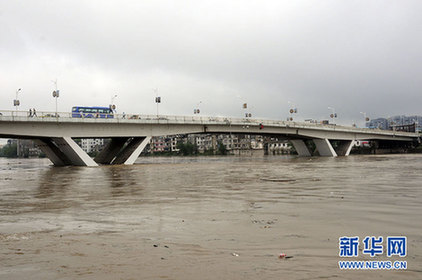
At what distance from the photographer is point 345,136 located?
104125 millimetres

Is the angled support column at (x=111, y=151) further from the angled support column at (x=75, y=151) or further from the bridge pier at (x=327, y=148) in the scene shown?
the bridge pier at (x=327, y=148)

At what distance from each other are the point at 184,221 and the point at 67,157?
5433 cm

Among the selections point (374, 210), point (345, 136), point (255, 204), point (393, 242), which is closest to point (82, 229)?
point (255, 204)

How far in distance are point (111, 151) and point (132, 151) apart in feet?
23.9

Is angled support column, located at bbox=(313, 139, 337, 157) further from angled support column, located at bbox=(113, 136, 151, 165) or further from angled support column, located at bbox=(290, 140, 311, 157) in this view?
angled support column, located at bbox=(113, 136, 151, 165)

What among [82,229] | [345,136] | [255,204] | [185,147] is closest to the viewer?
[82,229]

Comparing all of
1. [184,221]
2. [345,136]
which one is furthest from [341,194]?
[345,136]

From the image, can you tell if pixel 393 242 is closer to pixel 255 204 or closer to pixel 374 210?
pixel 374 210

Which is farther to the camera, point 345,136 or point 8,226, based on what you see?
point 345,136

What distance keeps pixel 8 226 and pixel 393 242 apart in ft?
30.1

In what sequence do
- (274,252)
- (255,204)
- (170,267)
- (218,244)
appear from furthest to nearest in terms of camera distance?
(255,204), (218,244), (274,252), (170,267)

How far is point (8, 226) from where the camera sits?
9922mm

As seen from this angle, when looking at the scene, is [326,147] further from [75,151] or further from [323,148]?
[75,151]

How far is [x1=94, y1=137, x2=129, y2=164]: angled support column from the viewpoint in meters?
66.9
